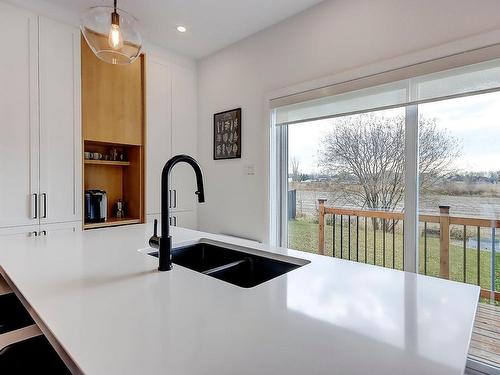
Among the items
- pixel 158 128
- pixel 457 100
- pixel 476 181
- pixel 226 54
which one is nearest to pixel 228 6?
pixel 226 54

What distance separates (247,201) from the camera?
321 centimetres

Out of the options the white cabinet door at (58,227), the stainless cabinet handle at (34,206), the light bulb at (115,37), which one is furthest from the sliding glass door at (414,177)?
the stainless cabinet handle at (34,206)

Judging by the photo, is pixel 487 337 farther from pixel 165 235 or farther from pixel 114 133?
pixel 114 133

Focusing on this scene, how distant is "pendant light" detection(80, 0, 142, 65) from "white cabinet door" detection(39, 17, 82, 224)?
1.08 m

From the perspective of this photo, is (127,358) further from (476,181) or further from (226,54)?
(226,54)

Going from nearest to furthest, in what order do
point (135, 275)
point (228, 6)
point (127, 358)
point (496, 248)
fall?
point (127, 358)
point (135, 275)
point (496, 248)
point (228, 6)

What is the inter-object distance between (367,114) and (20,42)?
2.88 m

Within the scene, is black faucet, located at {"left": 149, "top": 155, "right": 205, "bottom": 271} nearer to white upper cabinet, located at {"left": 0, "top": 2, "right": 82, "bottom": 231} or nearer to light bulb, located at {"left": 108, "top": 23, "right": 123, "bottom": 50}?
light bulb, located at {"left": 108, "top": 23, "right": 123, "bottom": 50}

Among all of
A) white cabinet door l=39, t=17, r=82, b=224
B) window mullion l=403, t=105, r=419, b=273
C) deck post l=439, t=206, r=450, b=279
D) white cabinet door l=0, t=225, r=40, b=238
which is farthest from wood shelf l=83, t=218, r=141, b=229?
deck post l=439, t=206, r=450, b=279

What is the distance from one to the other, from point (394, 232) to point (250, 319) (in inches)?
75.4

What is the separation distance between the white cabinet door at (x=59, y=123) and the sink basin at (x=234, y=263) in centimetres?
166

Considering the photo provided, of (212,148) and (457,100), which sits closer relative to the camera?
(457,100)

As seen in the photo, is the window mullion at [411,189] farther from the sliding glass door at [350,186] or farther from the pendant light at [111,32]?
the pendant light at [111,32]

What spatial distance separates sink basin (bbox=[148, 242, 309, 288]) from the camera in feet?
4.17
